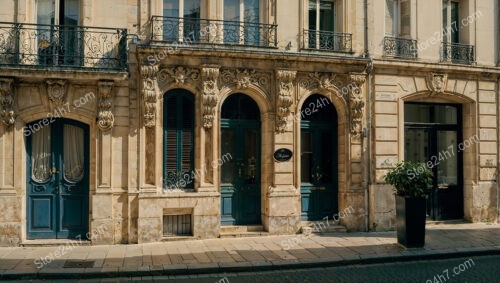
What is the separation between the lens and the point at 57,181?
1115 centimetres

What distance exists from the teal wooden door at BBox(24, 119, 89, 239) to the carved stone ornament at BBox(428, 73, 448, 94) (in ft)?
31.3

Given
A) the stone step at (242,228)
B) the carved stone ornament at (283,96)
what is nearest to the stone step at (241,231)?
the stone step at (242,228)

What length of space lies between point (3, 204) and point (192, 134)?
181 inches

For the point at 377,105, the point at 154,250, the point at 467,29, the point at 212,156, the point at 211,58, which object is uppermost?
the point at 467,29

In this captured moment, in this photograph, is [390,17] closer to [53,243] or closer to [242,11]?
Answer: [242,11]

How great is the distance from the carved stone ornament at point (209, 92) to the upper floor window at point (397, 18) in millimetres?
5465

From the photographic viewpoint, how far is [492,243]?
439 inches

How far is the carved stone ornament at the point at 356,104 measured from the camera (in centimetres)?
1289

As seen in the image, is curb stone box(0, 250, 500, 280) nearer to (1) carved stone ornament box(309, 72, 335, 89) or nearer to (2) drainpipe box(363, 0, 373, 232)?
(2) drainpipe box(363, 0, 373, 232)

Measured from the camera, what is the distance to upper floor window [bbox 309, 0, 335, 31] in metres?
13.0

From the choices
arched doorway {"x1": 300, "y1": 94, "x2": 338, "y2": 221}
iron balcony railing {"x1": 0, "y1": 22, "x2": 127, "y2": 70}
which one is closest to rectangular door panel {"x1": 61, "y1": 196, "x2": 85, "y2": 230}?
iron balcony railing {"x1": 0, "y1": 22, "x2": 127, "y2": 70}

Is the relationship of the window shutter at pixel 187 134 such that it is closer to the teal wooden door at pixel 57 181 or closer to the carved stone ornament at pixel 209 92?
the carved stone ornament at pixel 209 92

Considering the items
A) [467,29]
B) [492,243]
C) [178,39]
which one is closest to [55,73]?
[178,39]

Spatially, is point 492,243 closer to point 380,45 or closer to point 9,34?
point 380,45
